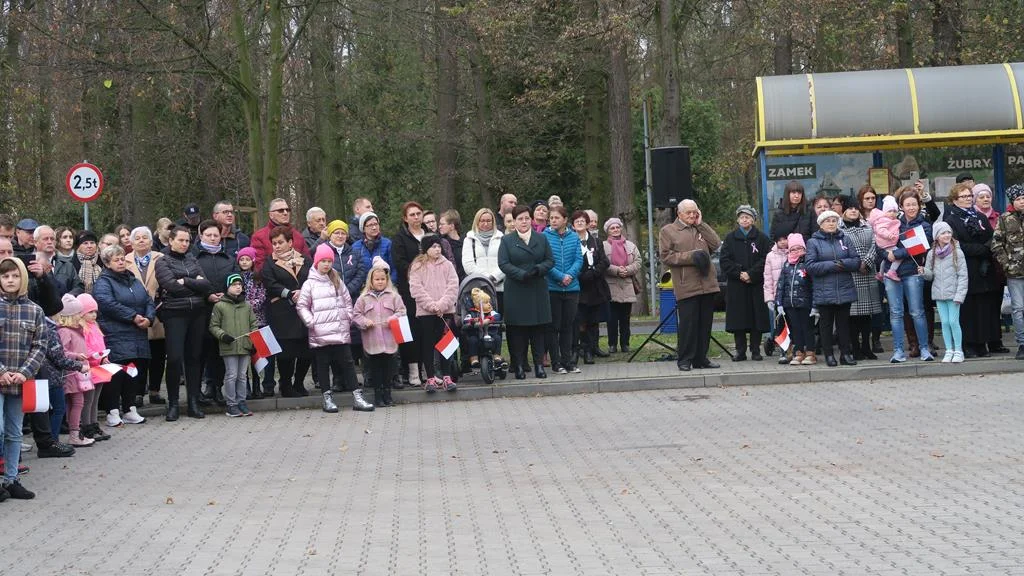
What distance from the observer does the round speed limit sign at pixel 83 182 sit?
18906 millimetres

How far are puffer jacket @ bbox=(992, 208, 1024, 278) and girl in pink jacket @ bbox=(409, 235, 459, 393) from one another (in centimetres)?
606

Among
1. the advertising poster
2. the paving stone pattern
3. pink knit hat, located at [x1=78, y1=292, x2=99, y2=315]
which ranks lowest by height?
the paving stone pattern

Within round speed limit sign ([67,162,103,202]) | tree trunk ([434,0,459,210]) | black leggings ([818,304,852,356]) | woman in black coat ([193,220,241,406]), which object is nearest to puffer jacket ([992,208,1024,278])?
black leggings ([818,304,852,356])

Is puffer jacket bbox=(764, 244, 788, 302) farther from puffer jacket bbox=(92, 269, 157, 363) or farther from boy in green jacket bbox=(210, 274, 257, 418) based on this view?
puffer jacket bbox=(92, 269, 157, 363)

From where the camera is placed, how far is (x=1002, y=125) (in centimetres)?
1816

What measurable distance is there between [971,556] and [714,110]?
117ft

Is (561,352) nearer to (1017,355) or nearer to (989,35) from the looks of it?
(1017,355)

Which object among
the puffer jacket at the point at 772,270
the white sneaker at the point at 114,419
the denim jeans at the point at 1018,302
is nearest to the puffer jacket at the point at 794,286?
the puffer jacket at the point at 772,270

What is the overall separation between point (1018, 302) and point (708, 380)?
11.8 ft

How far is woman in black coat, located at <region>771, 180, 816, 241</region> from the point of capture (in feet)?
54.1

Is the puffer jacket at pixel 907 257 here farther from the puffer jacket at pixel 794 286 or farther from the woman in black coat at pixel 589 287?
the woman in black coat at pixel 589 287

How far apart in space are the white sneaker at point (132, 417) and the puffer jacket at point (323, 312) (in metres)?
1.90

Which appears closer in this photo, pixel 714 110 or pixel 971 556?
pixel 971 556

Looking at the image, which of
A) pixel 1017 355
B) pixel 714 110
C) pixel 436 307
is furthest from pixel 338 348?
pixel 714 110
